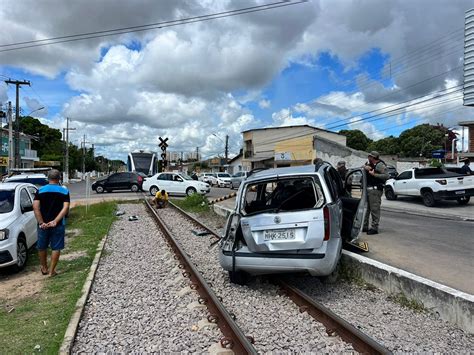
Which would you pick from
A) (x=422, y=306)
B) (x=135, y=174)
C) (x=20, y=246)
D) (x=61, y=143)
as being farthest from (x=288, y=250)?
(x=61, y=143)

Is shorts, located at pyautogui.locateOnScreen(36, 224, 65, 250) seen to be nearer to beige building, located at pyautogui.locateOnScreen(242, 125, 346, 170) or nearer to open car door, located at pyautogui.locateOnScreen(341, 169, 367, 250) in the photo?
open car door, located at pyautogui.locateOnScreen(341, 169, 367, 250)

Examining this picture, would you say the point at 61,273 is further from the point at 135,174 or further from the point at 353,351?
the point at 135,174

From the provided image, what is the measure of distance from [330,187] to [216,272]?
2597 millimetres

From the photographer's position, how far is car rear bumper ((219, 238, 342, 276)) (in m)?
5.77

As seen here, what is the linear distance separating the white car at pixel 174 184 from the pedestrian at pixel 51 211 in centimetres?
2069

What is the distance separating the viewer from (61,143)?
94500 mm

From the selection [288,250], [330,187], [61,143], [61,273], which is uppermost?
[61,143]

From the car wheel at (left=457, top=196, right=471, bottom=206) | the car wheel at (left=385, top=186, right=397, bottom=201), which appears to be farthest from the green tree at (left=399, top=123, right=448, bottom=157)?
the car wheel at (left=457, top=196, right=471, bottom=206)

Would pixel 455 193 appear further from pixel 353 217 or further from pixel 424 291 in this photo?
pixel 424 291

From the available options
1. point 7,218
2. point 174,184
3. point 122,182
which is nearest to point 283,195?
point 7,218

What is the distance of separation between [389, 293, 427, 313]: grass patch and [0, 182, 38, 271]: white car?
20.3 ft

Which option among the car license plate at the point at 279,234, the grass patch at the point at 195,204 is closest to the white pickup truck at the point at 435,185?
the grass patch at the point at 195,204

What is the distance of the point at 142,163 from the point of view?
35906 mm

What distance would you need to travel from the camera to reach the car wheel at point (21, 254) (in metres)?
7.80
